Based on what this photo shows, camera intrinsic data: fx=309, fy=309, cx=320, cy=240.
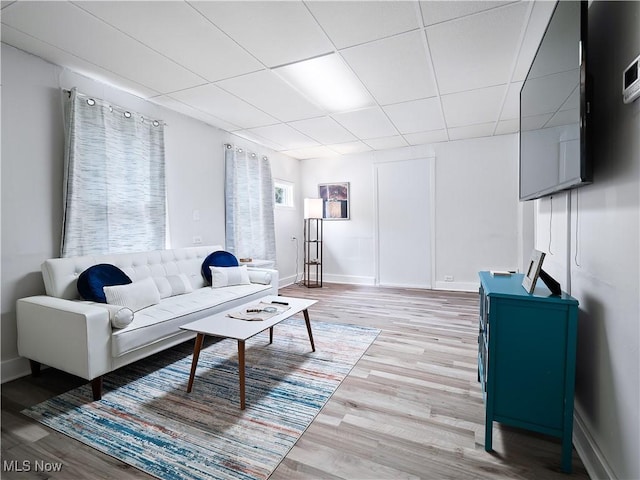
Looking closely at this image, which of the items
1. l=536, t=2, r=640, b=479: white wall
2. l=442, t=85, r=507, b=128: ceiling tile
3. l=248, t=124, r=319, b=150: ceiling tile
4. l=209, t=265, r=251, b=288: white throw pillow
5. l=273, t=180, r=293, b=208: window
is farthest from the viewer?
l=273, t=180, r=293, b=208: window

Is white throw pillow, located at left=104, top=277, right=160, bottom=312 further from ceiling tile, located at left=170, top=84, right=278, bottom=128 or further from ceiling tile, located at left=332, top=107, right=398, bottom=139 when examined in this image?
ceiling tile, located at left=332, top=107, right=398, bottom=139

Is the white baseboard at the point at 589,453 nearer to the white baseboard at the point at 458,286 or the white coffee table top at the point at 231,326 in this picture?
the white coffee table top at the point at 231,326

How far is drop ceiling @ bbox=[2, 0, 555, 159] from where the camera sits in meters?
1.94

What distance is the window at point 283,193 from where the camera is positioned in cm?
574

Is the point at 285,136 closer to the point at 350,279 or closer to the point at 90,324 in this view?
the point at 350,279

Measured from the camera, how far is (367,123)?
4.10 m

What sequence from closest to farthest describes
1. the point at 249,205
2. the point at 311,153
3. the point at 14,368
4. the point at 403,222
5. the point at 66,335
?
the point at 66,335, the point at 14,368, the point at 249,205, the point at 403,222, the point at 311,153

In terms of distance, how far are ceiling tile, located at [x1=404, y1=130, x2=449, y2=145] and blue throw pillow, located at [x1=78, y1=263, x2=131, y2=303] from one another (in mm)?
4165

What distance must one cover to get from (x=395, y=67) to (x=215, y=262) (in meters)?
2.74

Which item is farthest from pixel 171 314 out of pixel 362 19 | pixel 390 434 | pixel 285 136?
pixel 285 136

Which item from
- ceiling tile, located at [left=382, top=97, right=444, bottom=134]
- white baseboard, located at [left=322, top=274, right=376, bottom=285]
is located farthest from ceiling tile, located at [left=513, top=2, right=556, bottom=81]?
white baseboard, located at [left=322, top=274, right=376, bottom=285]

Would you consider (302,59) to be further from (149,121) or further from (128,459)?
(128,459)

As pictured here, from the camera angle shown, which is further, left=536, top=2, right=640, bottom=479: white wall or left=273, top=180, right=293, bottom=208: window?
left=273, top=180, right=293, bottom=208: window

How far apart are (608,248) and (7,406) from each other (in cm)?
341
